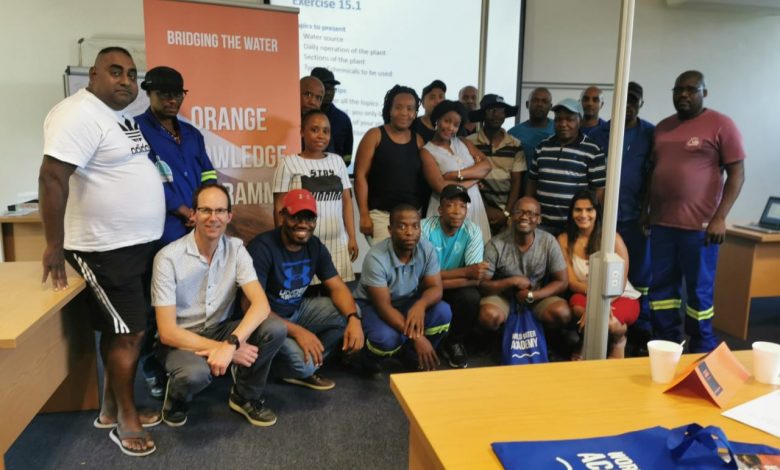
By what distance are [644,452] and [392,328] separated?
181cm

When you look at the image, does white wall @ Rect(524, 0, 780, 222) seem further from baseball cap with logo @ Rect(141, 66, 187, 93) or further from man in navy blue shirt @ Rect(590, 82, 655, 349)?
baseball cap with logo @ Rect(141, 66, 187, 93)

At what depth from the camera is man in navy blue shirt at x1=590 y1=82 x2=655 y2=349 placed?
3412mm

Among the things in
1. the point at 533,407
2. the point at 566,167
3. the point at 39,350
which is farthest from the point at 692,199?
the point at 39,350

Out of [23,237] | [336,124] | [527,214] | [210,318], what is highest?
[336,124]

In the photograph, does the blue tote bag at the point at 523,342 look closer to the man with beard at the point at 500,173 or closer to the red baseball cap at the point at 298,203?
the man with beard at the point at 500,173

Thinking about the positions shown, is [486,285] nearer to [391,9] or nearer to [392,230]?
[392,230]

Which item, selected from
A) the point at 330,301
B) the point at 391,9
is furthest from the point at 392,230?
the point at 391,9

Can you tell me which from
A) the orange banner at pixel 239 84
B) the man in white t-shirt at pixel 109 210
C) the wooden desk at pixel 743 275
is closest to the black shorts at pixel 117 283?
the man in white t-shirt at pixel 109 210

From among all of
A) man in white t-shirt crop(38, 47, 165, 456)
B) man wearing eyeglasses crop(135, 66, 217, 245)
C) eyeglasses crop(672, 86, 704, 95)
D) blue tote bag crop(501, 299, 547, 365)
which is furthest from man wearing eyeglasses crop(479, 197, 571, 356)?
man in white t-shirt crop(38, 47, 165, 456)

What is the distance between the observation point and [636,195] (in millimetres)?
3461

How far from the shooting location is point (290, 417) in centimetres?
252

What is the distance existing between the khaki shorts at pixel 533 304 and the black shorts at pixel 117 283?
1.72 m

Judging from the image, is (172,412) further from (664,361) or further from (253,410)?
(664,361)

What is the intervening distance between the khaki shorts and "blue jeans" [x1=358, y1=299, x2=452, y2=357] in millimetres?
281
